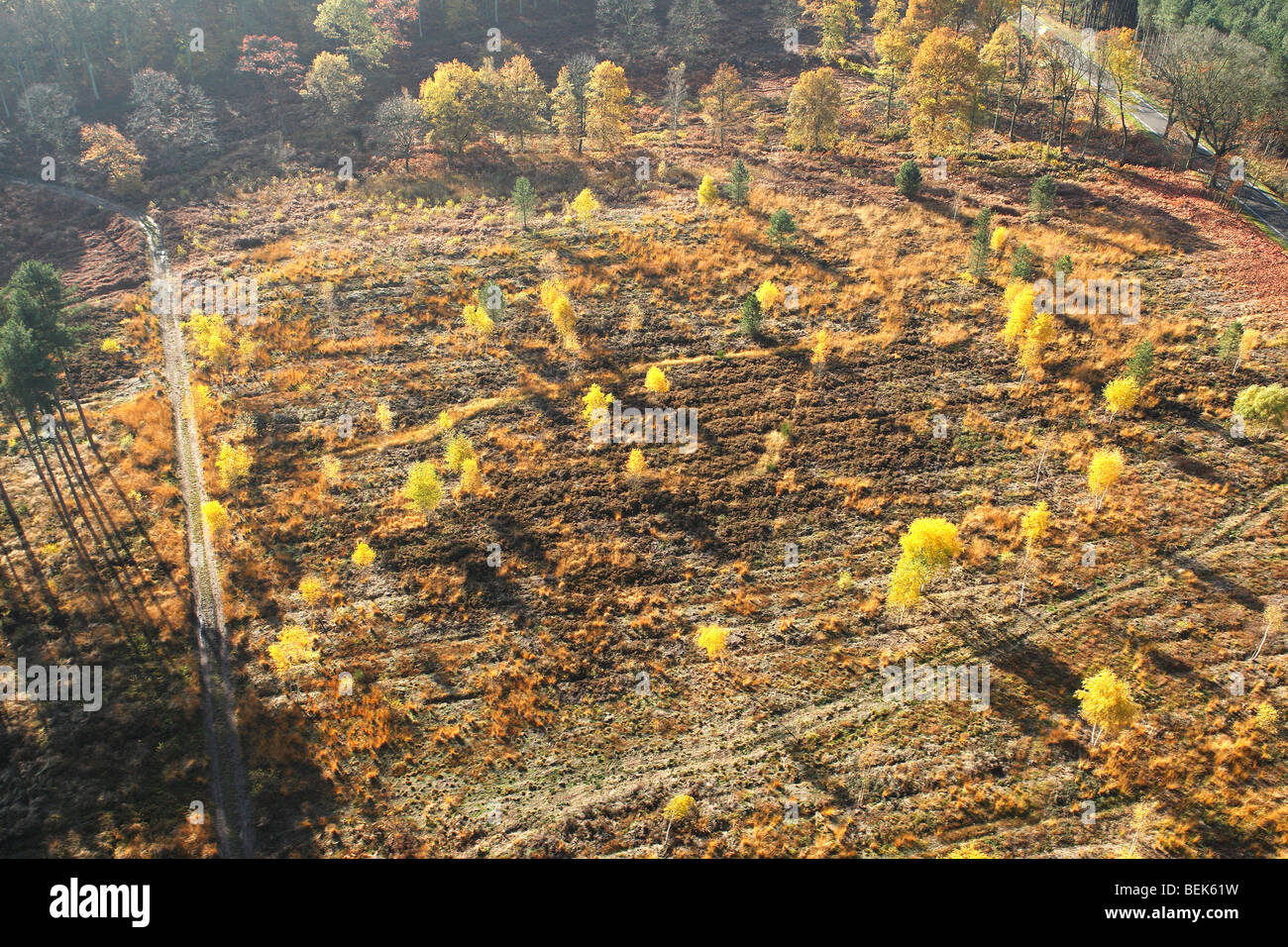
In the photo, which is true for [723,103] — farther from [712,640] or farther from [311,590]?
[311,590]

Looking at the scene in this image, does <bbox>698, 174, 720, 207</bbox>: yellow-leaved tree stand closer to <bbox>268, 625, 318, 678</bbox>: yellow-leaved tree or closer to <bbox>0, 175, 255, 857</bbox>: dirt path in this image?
<bbox>0, 175, 255, 857</bbox>: dirt path

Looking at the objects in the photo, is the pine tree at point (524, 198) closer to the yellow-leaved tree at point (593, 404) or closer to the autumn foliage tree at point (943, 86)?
the yellow-leaved tree at point (593, 404)

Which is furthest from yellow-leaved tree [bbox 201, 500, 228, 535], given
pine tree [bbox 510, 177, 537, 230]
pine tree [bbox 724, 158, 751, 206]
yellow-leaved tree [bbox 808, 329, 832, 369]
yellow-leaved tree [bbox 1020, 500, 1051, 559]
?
pine tree [bbox 724, 158, 751, 206]

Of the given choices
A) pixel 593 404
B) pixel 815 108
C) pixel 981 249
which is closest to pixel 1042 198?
pixel 981 249

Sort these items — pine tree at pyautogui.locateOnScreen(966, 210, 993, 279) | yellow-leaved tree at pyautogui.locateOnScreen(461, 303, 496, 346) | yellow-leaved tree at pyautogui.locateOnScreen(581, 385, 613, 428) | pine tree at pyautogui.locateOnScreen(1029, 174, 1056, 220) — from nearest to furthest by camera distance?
yellow-leaved tree at pyautogui.locateOnScreen(581, 385, 613, 428) → yellow-leaved tree at pyautogui.locateOnScreen(461, 303, 496, 346) → pine tree at pyautogui.locateOnScreen(966, 210, 993, 279) → pine tree at pyautogui.locateOnScreen(1029, 174, 1056, 220)

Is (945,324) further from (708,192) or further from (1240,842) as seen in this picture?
(1240,842)
